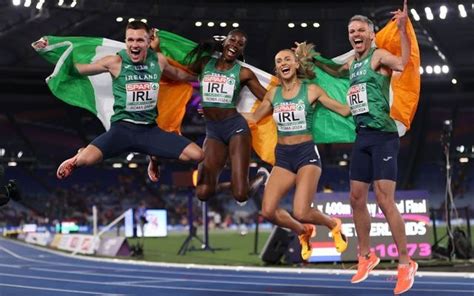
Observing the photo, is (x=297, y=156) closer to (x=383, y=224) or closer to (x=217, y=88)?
(x=217, y=88)

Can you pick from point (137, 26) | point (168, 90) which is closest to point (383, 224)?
point (168, 90)

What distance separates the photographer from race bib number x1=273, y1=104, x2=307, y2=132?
737cm

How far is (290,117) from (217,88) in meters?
0.84

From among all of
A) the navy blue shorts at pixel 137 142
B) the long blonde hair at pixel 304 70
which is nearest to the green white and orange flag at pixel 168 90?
the long blonde hair at pixel 304 70

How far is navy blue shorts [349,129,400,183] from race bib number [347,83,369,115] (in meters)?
→ 0.23

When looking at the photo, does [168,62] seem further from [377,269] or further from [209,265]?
[209,265]

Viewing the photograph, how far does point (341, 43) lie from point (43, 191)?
19.6 meters

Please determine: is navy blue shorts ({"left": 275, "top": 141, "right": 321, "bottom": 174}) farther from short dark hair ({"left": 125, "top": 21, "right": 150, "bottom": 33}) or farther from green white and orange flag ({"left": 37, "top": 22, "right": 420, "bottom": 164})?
short dark hair ({"left": 125, "top": 21, "right": 150, "bottom": 33})

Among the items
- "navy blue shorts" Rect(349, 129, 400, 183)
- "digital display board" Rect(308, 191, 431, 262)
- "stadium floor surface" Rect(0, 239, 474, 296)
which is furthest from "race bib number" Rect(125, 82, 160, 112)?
"digital display board" Rect(308, 191, 431, 262)

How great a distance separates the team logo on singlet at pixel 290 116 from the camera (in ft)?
24.2

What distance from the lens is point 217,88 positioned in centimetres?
749

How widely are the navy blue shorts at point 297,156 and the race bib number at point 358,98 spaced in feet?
2.33

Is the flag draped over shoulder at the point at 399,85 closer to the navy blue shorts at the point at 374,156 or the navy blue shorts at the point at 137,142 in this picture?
the navy blue shorts at the point at 374,156

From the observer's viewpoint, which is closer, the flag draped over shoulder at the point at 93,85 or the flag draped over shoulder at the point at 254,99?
the flag draped over shoulder at the point at 93,85
